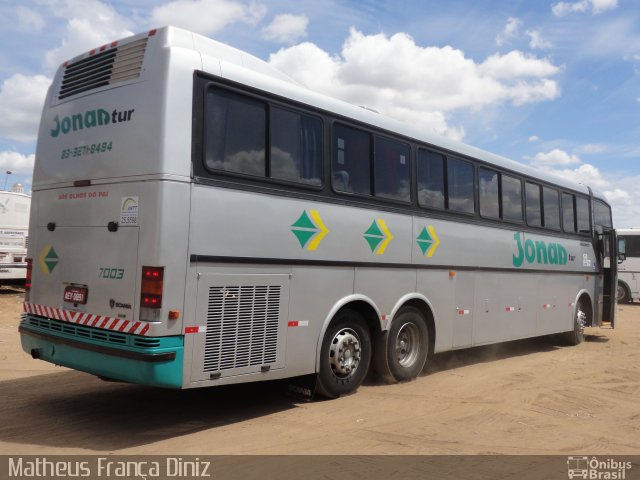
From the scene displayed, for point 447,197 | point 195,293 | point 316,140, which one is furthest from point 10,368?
point 447,197

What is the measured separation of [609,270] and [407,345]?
808 centimetres

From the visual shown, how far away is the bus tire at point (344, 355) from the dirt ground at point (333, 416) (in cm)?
19

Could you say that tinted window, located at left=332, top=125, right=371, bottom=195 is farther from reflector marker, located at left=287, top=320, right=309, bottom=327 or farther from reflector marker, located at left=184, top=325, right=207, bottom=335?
reflector marker, located at left=184, top=325, right=207, bottom=335

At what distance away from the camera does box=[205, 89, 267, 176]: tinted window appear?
18.3 ft

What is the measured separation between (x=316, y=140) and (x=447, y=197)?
116 inches

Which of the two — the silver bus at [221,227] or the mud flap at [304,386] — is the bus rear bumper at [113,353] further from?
the mud flap at [304,386]

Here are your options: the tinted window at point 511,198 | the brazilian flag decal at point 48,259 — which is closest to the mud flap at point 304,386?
the brazilian flag decal at point 48,259

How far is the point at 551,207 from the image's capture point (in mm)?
11969

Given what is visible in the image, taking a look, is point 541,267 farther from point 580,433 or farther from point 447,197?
point 580,433

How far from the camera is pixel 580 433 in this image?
599cm

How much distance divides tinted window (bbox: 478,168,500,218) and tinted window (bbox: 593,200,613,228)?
16.7 feet

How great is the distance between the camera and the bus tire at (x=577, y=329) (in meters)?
13.0
